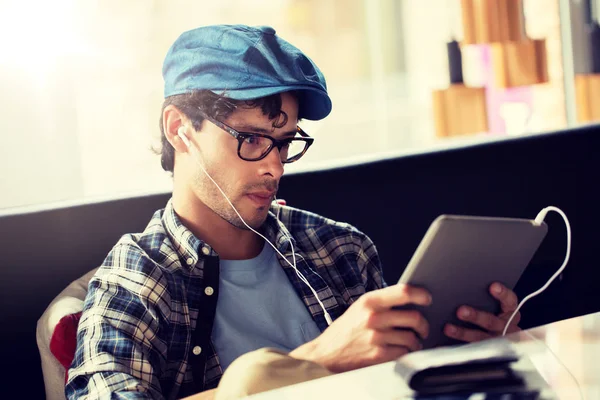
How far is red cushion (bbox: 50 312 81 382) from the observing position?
1.58 m

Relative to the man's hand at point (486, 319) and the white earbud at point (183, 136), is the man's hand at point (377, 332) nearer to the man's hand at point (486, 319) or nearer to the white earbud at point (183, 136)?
the man's hand at point (486, 319)

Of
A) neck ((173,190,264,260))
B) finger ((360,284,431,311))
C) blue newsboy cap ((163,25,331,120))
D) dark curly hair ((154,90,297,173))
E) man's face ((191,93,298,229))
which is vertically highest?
blue newsboy cap ((163,25,331,120))

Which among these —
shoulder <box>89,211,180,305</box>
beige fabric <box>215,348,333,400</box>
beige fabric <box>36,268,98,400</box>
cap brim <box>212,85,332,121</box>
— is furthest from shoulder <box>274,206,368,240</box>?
beige fabric <box>215,348,333,400</box>

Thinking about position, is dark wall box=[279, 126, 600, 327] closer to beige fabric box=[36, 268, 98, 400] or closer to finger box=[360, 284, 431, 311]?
beige fabric box=[36, 268, 98, 400]

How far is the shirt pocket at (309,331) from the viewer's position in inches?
68.5

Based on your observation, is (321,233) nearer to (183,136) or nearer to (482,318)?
(183,136)

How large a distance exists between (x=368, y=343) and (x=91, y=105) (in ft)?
6.91

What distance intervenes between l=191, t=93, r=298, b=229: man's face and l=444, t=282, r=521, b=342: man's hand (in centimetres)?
59

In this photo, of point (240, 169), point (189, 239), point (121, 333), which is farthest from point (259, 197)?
point (121, 333)

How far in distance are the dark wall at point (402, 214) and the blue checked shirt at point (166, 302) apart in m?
0.19

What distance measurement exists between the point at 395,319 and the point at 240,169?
0.63 metres

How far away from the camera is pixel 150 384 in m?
1.47

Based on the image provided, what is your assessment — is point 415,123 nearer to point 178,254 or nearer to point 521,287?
point 521,287

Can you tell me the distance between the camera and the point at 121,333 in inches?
58.1
